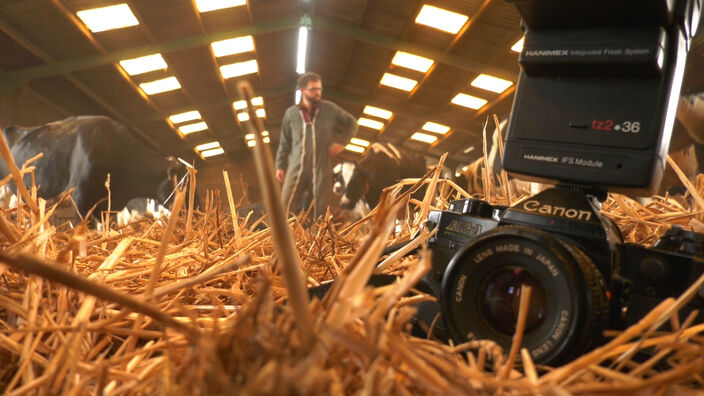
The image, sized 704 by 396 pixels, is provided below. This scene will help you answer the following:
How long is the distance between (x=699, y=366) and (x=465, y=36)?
12.2ft

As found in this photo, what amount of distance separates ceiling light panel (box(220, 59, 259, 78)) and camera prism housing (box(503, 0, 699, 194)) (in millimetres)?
4519

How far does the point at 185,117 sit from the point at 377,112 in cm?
197

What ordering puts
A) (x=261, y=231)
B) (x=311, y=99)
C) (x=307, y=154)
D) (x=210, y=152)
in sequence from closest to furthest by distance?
(x=261, y=231)
(x=307, y=154)
(x=311, y=99)
(x=210, y=152)

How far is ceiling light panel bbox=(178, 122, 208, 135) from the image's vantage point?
5301 mm

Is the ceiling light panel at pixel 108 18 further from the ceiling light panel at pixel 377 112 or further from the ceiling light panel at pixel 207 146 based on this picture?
the ceiling light panel at pixel 377 112

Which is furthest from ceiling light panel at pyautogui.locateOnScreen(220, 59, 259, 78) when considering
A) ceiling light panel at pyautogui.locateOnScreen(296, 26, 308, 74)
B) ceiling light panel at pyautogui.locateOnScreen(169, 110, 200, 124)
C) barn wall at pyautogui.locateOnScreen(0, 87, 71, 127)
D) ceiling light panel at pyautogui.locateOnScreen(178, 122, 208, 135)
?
barn wall at pyautogui.locateOnScreen(0, 87, 71, 127)

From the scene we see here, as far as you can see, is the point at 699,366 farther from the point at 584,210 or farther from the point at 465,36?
the point at 465,36

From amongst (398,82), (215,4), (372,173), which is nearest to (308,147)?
(372,173)

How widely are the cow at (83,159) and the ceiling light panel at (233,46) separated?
58.0 inches

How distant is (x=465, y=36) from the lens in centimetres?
375

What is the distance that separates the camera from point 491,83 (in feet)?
13.2

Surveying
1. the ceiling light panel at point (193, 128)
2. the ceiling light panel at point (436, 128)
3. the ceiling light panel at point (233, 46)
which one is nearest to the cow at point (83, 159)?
the ceiling light panel at point (233, 46)

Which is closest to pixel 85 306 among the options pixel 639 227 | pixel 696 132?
pixel 639 227

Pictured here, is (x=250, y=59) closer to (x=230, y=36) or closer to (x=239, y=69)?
(x=239, y=69)
